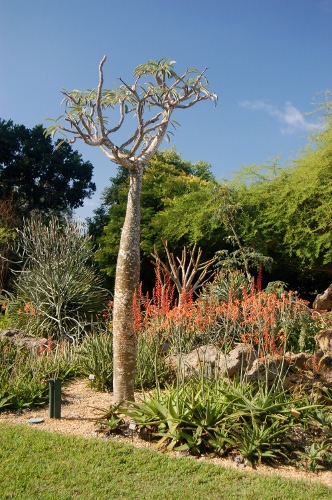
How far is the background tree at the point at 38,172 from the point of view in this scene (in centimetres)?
Answer: 2311

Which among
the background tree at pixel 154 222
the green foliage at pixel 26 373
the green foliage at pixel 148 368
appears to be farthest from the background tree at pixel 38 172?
the green foliage at pixel 148 368

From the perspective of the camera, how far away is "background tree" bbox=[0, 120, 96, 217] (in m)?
23.1

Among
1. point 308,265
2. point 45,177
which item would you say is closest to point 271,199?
point 308,265

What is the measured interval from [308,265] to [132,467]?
30.2ft

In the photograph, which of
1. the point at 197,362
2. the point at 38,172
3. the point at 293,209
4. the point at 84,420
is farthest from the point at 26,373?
the point at 38,172

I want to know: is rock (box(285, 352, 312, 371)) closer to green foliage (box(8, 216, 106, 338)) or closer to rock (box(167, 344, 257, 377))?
rock (box(167, 344, 257, 377))

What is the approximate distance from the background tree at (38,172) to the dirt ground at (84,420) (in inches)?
656

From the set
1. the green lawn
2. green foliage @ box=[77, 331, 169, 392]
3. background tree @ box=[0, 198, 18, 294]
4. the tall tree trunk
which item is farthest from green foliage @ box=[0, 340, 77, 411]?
background tree @ box=[0, 198, 18, 294]

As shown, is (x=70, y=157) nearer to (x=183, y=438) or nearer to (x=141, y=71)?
(x=141, y=71)

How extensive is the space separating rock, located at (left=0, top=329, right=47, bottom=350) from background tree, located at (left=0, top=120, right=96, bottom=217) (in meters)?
14.4

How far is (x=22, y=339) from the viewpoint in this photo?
27.8 ft

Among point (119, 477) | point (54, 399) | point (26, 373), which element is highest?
point (26, 373)

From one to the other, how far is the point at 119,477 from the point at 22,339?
470 centimetres

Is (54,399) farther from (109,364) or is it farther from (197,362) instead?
(197,362)
